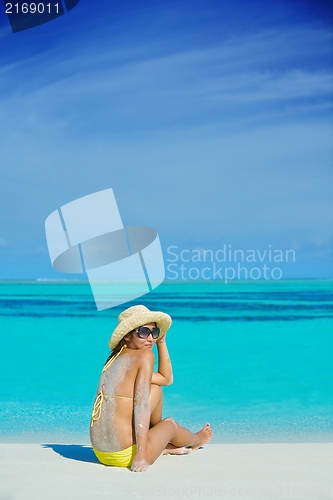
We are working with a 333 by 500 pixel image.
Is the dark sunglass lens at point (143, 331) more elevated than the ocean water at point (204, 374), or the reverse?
the dark sunglass lens at point (143, 331)

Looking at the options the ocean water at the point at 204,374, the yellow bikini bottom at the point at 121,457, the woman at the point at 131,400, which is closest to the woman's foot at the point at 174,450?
the woman at the point at 131,400

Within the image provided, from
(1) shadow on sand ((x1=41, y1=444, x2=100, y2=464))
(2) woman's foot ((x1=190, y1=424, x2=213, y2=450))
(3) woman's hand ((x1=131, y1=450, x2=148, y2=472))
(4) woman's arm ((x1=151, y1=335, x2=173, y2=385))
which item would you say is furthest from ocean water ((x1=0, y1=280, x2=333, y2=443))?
(3) woman's hand ((x1=131, y1=450, x2=148, y2=472))

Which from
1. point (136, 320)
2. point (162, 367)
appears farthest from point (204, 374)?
point (136, 320)

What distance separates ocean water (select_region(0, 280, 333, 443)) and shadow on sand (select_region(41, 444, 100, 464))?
3.65 feet

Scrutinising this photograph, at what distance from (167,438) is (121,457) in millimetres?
211

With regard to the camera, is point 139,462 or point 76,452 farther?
point 76,452

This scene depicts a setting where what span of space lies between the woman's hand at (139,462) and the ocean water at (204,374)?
1.81 metres

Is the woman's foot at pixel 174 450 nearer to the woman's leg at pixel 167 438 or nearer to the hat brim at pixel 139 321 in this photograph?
the woman's leg at pixel 167 438

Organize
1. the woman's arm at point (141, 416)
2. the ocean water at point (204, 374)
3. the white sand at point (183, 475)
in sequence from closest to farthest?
the white sand at point (183, 475)
the woman's arm at point (141, 416)
the ocean water at point (204, 374)

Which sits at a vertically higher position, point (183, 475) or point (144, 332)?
point (144, 332)

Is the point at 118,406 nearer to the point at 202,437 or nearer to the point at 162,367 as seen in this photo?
the point at 162,367

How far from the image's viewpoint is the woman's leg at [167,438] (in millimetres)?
2830

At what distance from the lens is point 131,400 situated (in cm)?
280

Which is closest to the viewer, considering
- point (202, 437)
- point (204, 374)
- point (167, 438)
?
point (167, 438)
